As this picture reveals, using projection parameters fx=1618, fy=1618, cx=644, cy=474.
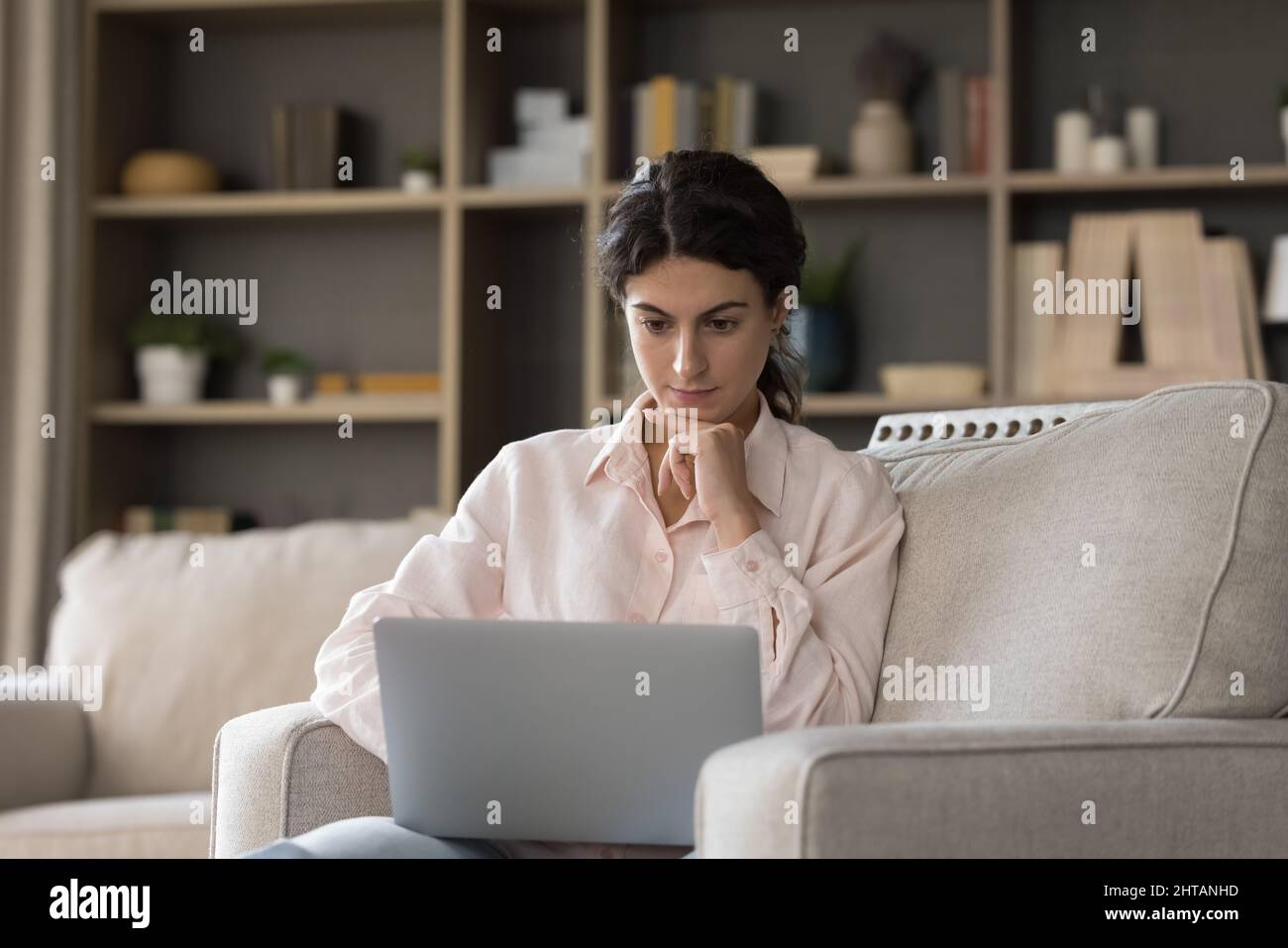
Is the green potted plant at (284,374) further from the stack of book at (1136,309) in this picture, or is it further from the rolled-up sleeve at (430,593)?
the rolled-up sleeve at (430,593)

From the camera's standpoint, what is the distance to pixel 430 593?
5.86 ft

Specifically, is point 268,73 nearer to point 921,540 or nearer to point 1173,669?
point 921,540

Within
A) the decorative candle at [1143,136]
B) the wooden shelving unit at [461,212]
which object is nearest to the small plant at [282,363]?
the wooden shelving unit at [461,212]

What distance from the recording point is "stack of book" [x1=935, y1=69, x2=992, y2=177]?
341cm

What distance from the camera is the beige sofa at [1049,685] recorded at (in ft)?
3.95

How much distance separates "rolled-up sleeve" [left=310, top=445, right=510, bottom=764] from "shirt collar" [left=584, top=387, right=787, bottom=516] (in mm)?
119

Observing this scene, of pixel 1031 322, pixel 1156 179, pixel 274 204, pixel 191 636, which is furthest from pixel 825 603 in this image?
pixel 274 204

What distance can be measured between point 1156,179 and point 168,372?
2.21 m

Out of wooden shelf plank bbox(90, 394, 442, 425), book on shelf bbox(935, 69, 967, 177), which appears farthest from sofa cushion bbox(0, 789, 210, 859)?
book on shelf bbox(935, 69, 967, 177)

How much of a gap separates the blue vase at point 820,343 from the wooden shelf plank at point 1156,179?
47cm

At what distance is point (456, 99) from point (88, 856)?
1.91 m

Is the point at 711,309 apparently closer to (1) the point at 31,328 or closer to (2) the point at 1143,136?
(2) the point at 1143,136

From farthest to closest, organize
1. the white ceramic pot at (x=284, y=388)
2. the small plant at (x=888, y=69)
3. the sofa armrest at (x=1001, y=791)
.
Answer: the white ceramic pot at (x=284, y=388) → the small plant at (x=888, y=69) → the sofa armrest at (x=1001, y=791)
